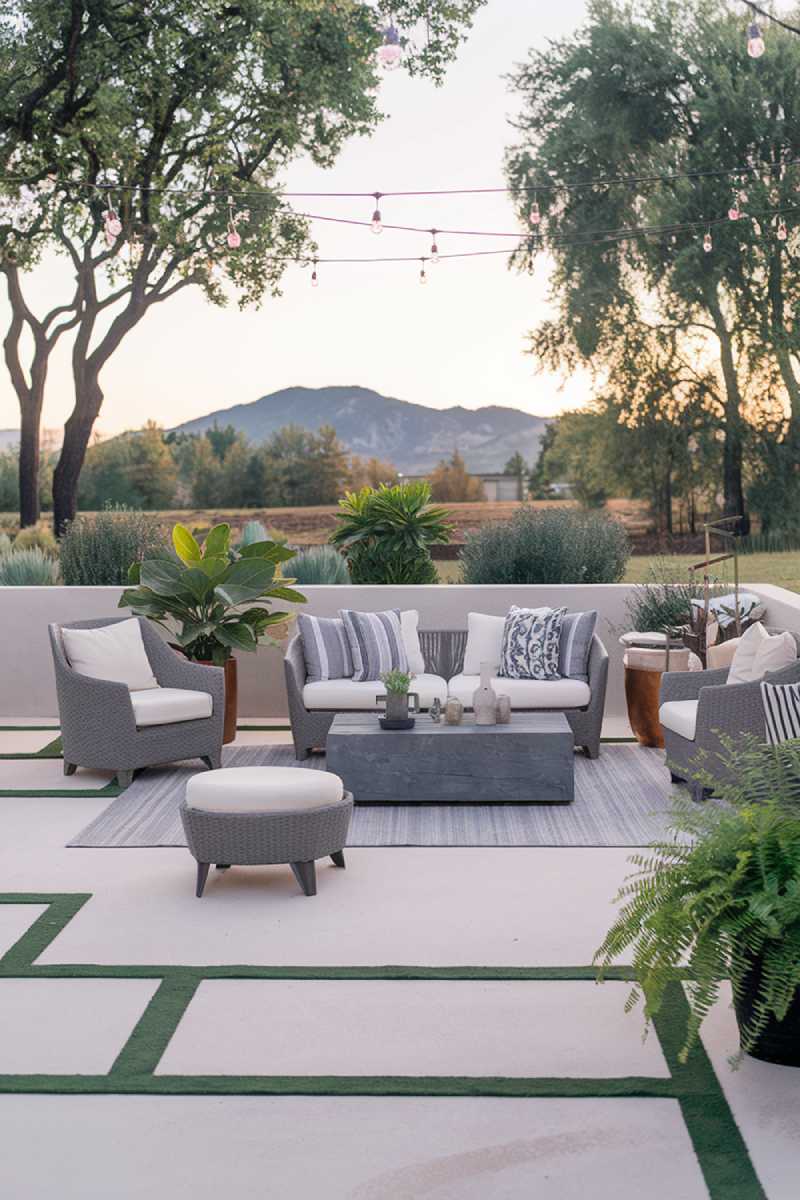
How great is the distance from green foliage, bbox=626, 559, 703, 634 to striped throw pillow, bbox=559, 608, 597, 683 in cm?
85

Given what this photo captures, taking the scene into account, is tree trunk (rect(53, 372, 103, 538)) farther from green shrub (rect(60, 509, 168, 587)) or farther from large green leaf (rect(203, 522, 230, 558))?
large green leaf (rect(203, 522, 230, 558))

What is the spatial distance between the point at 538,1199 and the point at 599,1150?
27 centimetres

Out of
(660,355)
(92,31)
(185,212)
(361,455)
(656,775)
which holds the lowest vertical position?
(656,775)

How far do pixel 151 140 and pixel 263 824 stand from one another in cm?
1349

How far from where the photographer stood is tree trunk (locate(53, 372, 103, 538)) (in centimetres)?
1750

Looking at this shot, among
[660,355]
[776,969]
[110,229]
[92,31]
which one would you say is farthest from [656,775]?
[660,355]

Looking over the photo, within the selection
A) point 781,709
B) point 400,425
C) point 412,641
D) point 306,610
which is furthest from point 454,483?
point 781,709

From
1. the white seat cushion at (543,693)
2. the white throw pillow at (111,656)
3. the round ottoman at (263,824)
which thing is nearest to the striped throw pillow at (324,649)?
the white seat cushion at (543,693)

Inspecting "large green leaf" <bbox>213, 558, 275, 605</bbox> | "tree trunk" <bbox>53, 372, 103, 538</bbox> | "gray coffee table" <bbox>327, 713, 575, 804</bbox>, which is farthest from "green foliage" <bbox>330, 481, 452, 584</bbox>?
"tree trunk" <bbox>53, 372, 103, 538</bbox>

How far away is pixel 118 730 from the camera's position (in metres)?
6.98

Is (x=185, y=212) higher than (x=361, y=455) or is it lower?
higher

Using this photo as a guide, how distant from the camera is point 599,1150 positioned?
3.12 m

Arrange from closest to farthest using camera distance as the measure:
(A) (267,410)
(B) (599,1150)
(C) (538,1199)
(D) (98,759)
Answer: (C) (538,1199)
(B) (599,1150)
(D) (98,759)
(A) (267,410)

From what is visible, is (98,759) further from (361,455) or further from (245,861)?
(361,455)
